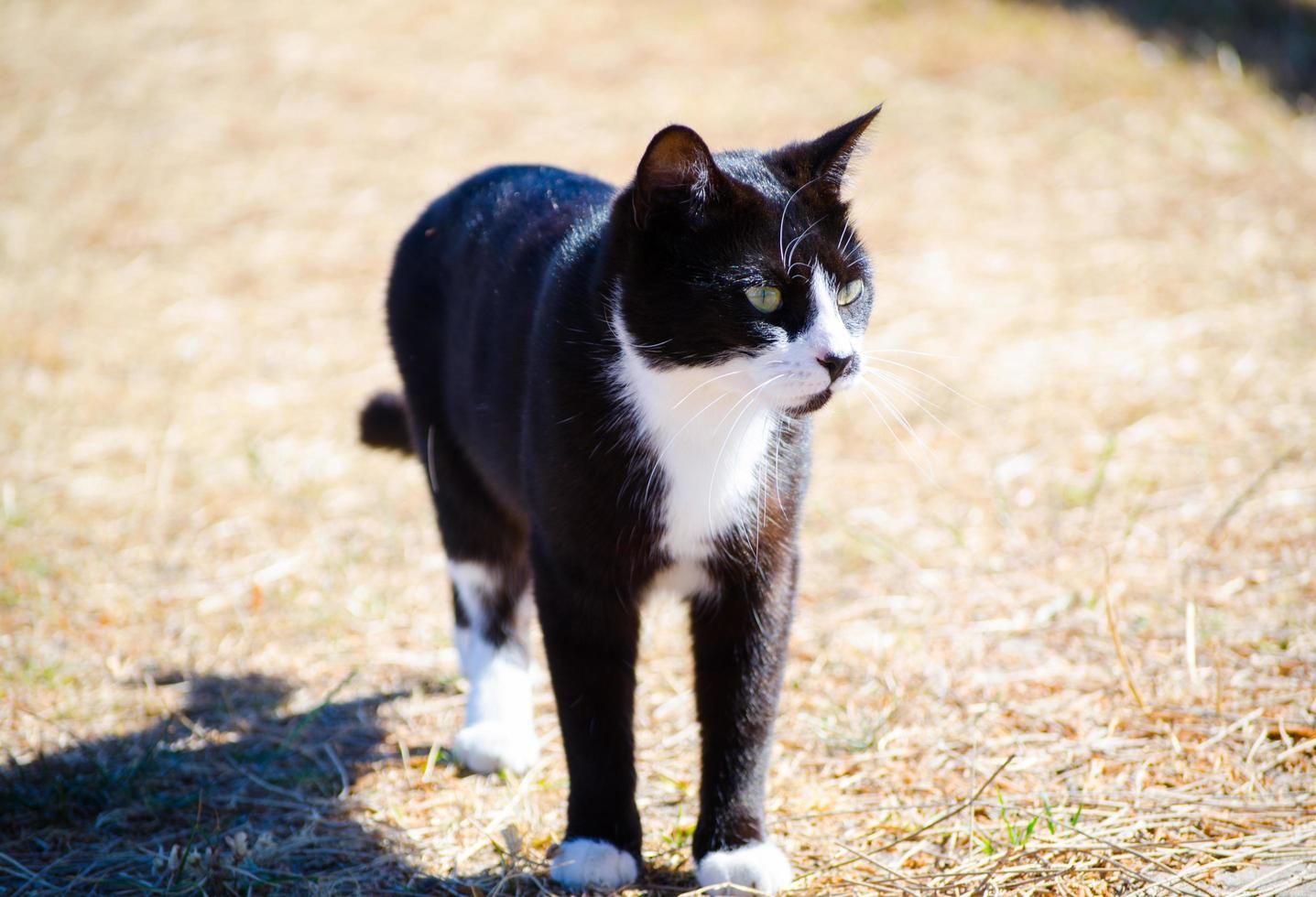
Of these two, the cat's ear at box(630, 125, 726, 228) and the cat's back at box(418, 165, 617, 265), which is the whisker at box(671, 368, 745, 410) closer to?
the cat's ear at box(630, 125, 726, 228)

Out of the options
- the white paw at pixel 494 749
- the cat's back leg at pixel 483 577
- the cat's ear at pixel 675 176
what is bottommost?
the white paw at pixel 494 749

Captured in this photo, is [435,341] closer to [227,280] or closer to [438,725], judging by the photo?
[438,725]

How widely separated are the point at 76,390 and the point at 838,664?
3464 millimetres

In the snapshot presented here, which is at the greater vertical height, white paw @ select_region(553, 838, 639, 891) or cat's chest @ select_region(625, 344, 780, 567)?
cat's chest @ select_region(625, 344, 780, 567)

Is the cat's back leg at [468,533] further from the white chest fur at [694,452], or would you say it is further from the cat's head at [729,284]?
the cat's head at [729,284]

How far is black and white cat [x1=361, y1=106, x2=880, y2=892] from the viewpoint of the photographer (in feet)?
6.15

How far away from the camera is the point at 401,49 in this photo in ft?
25.5

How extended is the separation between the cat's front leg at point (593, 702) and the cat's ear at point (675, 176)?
647mm

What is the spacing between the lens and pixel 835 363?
1825 mm

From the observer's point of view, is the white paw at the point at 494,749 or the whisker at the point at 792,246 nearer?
the whisker at the point at 792,246

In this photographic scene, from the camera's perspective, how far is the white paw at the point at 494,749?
8.01ft

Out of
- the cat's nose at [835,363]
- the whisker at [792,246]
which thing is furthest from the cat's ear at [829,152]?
the cat's nose at [835,363]

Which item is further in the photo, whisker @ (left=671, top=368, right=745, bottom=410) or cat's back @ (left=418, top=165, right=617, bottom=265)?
cat's back @ (left=418, top=165, right=617, bottom=265)

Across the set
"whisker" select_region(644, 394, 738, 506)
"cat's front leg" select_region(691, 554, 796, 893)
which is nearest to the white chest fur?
"whisker" select_region(644, 394, 738, 506)
